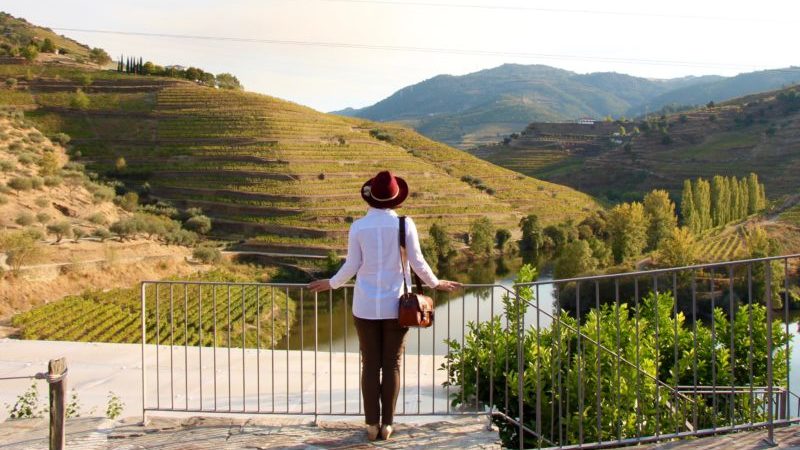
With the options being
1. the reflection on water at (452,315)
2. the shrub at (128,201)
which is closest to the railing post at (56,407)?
the reflection on water at (452,315)

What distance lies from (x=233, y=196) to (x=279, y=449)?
42.4 metres

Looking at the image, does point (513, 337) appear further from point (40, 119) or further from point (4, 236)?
point (40, 119)

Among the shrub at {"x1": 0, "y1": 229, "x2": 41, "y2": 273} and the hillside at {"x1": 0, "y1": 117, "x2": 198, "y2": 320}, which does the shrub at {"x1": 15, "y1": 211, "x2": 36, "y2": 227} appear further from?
the shrub at {"x1": 0, "y1": 229, "x2": 41, "y2": 273}

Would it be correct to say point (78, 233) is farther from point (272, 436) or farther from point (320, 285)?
point (320, 285)

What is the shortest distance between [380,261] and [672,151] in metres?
82.3

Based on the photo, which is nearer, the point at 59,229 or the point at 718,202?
the point at 59,229

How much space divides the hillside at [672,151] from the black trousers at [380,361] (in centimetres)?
6483

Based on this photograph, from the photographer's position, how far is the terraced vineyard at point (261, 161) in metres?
44.1

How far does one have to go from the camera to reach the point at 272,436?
4.17 meters

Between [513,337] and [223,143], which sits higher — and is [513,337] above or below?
below

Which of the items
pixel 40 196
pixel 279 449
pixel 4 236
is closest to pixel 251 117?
pixel 40 196

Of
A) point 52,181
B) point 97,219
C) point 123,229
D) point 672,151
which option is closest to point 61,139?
point 52,181

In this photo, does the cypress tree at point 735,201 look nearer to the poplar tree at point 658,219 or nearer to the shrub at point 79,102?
the poplar tree at point 658,219

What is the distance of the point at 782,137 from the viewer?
72875mm
